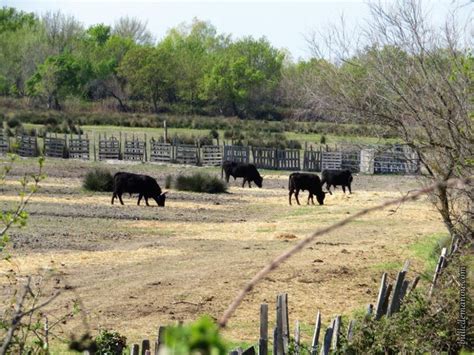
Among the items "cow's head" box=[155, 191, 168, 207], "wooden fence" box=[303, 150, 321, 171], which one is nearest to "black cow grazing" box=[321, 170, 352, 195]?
"cow's head" box=[155, 191, 168, 207]

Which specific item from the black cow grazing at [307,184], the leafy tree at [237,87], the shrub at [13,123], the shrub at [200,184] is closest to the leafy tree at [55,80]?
the leafy tree at [237,87]

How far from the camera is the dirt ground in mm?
15227

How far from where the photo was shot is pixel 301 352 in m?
→ 10.0

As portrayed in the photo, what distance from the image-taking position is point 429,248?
20.9 meters

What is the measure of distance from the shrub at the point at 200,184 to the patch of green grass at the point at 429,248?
15.8 metres

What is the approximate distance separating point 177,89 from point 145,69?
5050 millimetres

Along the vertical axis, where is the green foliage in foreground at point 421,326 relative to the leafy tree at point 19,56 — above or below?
below

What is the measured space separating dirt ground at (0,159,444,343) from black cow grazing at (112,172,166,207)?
22.8 inches

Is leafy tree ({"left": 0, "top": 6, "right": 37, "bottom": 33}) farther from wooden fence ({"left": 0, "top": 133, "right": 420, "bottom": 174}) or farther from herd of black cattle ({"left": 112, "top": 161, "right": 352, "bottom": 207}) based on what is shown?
herd of black cattle ({"left": 112, "top": 161, "right": 352, "bottom": 207})

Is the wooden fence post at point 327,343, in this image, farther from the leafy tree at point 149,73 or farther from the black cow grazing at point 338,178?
the leafy tree at point 149,73

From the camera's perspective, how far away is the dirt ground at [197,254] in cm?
1523

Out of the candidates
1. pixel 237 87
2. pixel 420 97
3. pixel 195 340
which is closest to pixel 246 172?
pixel 420 97

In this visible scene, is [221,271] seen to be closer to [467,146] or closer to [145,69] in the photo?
[467,146]

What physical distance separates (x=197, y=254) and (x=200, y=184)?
57.2 feet
